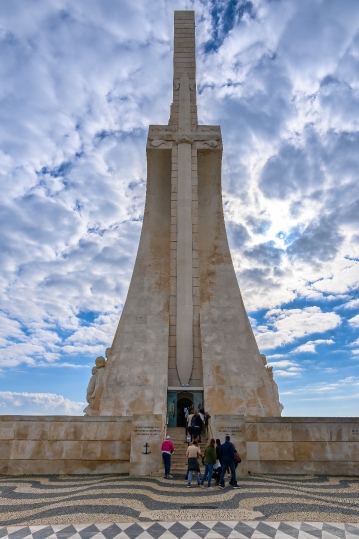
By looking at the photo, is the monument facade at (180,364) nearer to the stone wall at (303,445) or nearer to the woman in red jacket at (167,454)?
the stone wall at (303,445)

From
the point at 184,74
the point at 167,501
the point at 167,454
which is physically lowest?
the point at 167,501

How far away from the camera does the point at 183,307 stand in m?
16.5

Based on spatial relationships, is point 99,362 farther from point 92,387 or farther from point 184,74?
point 184,74

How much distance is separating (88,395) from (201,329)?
509 cm

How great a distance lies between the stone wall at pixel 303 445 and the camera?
373 inches

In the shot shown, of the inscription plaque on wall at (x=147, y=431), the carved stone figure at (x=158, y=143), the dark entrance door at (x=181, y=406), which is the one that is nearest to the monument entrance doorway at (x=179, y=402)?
the dark entrance door at (x=181, y=406)

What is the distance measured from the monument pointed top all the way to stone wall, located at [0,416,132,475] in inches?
582

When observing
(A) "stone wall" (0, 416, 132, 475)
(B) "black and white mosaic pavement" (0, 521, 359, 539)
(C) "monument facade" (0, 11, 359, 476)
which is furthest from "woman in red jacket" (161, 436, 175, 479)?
(B) "black and white mosaic pavement" (0, 521, 359, 539)

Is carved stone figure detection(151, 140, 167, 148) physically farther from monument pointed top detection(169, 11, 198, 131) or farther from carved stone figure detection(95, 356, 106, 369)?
carved stone figure detection(95, 356, 106, 369)

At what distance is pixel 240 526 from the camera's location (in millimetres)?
4801

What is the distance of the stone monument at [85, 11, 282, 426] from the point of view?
14.5 meters

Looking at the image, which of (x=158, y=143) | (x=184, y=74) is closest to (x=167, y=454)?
(x=158, y=143)

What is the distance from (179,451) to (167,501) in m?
4.38

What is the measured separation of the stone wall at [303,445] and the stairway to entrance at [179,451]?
1.54m
